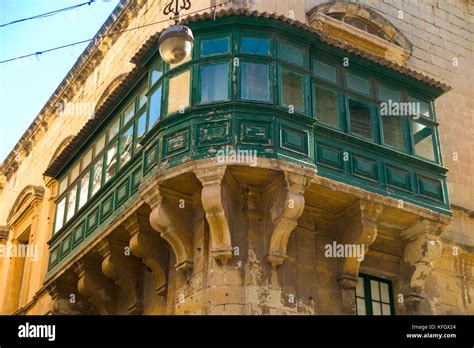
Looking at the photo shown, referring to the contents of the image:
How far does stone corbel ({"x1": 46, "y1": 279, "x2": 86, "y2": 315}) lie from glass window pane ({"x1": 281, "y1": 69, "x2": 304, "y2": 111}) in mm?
6745

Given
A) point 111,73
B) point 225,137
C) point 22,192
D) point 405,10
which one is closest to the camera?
point 225,137

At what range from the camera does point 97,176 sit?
17031 millimetres

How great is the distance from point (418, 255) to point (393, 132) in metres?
2.40

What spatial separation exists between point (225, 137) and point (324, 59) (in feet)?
10.0

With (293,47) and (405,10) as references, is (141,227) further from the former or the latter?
(405,10)

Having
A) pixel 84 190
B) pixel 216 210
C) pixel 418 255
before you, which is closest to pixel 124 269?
pixel 84 190

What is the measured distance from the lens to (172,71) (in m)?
14.6

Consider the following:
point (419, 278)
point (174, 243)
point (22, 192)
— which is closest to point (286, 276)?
point (174, 243)

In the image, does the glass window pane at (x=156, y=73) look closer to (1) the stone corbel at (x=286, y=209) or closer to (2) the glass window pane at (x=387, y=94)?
(1) the stone corbel at (x=286, y=209)

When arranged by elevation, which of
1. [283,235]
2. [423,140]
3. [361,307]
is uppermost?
[423,140]

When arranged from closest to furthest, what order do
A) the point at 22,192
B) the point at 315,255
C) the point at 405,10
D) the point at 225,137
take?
1. the point at 225,137
2. the point at 315,255
3. the point at 405,10
4. the point at 22,192

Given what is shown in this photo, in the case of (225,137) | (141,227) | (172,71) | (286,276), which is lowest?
(286,276)

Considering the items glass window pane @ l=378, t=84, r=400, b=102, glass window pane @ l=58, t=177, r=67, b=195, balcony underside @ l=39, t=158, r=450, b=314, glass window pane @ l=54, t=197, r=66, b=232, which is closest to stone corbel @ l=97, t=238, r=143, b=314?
balcony underside @ l=39, t=158, r=450, b=314

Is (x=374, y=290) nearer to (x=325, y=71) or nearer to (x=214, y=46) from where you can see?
(x=325, y=71)
